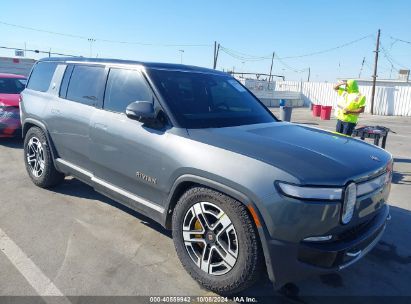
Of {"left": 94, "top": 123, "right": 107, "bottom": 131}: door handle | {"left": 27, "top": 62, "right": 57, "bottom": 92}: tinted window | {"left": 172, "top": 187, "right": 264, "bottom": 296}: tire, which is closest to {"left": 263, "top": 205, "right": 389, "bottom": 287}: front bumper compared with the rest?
{"left": 172, "top": 187, "right": 264, "bottom": 296}: tire

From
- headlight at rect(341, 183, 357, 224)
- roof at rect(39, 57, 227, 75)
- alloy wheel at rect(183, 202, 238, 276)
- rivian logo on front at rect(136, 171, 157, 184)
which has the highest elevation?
roof at rect(39, 57, 227, 75)

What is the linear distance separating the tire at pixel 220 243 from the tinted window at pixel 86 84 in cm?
184

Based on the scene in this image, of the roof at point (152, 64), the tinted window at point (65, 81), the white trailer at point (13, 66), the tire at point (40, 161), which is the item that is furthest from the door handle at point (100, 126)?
the white trailer at point (13, 66)

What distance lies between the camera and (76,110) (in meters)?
4.25

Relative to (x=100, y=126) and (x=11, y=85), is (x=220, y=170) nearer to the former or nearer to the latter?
(x=100, y=126)

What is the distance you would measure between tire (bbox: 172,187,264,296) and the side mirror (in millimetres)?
781

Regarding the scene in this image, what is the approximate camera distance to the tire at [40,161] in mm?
4824

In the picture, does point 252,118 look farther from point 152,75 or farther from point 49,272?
point 49,272

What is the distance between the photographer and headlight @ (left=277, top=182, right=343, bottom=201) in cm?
237

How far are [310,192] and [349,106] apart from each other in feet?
20.8

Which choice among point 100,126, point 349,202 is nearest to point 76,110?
point 100,126

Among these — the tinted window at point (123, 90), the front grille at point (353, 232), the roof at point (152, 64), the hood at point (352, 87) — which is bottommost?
the front grille at point (353, 232)

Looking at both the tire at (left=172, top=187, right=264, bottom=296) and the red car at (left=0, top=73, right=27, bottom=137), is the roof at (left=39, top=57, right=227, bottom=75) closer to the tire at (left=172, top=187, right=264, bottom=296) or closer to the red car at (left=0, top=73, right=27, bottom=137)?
the tire at (left=172, top=187, right=264, bottom=296)

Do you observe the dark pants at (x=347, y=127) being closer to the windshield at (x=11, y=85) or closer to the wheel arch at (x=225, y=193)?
the wheel arch at (x=225, y=193)
